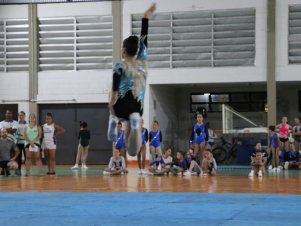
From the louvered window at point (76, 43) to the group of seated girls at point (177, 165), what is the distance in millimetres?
9221

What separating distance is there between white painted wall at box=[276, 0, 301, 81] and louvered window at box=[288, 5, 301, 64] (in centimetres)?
20

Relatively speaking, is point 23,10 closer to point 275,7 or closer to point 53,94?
point 53,94

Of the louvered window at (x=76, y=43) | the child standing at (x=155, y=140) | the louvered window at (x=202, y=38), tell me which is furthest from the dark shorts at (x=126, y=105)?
the louvered window at (x=76, y=43)

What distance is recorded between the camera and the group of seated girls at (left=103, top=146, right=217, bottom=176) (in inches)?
829

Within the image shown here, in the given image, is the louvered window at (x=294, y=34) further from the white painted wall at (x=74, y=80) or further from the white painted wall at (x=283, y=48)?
the white painted wall at (x=74, y=80)

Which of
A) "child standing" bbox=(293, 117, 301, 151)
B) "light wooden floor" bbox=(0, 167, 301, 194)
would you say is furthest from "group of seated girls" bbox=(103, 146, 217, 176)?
"child standing" bbox=(293, 117, 301, 151)

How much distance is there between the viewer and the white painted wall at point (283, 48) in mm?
27609

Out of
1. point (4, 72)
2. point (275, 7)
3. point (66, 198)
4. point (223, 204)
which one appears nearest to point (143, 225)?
point (223, 204)

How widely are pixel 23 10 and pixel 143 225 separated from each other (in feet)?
77.0

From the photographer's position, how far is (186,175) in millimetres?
20984

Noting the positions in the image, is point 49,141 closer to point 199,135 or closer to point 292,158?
point 199,135

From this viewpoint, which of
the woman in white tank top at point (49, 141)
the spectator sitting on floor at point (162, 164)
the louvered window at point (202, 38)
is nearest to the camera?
the spectator sitting on floor at point (162, 164)

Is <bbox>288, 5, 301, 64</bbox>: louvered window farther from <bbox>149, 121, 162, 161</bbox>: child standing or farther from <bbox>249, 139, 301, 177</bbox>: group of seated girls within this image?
<bbox>149, 121, 162, 161</bbox>: child standing

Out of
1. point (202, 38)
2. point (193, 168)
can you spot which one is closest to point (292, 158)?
point (193, 168)
